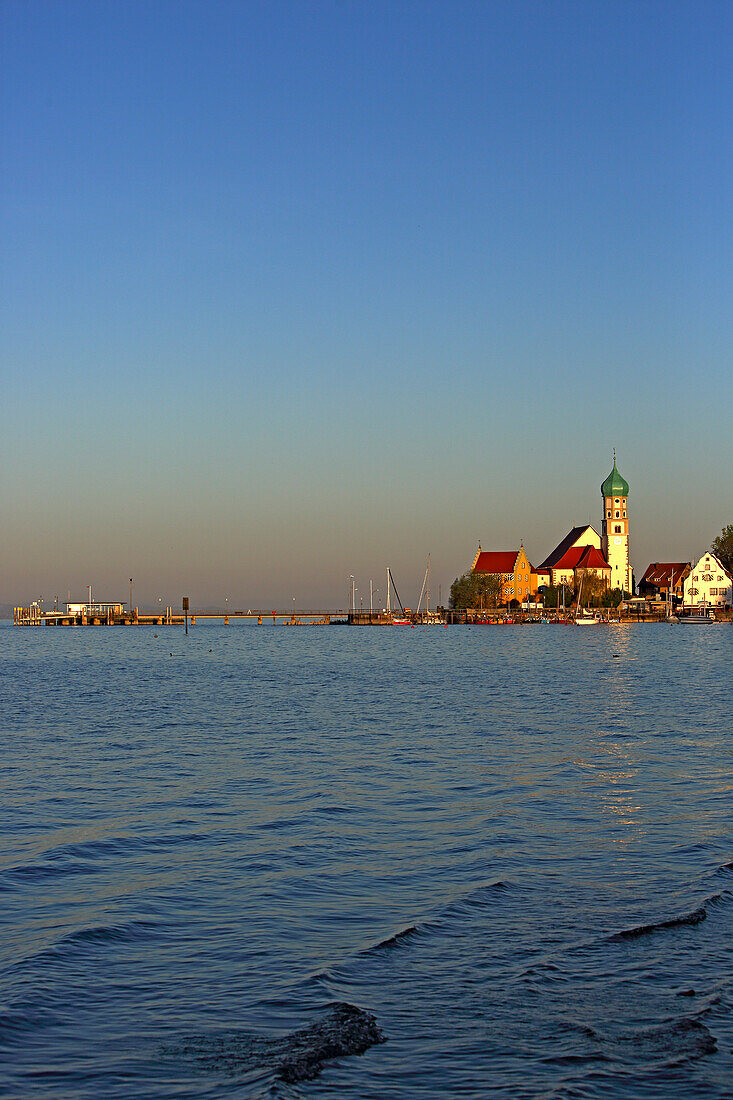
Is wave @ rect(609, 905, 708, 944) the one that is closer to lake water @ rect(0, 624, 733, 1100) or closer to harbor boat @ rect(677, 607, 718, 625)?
lake water @ rect(0, 624, 733, 1100)

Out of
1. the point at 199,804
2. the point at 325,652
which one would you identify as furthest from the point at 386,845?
the point at 325,652

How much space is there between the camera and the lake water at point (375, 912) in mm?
9484

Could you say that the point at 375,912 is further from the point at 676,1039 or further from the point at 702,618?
the point at 702,618

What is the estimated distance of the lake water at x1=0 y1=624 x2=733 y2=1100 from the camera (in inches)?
373

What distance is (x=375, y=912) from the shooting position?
555 inches

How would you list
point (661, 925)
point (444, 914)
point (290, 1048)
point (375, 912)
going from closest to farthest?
point (290, 1048) < point (661, 925) < point (444, 914) < point (375, 912)

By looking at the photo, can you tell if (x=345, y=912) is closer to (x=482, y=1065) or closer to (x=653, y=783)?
(x=482, y=1065)

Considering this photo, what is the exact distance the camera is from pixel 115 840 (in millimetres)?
18703

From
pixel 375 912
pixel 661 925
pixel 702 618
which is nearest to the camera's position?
pixel 661 925

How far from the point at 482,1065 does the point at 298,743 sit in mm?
23580

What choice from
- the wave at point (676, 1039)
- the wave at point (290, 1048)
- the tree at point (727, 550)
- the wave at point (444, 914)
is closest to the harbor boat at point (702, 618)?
the tree at point (727, 550)

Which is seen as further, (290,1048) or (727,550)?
(727,550)

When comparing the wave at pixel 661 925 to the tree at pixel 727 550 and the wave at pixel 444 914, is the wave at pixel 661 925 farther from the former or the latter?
the tree at pixel 727 550

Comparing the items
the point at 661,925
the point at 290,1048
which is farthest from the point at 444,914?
the point at 290,1048
